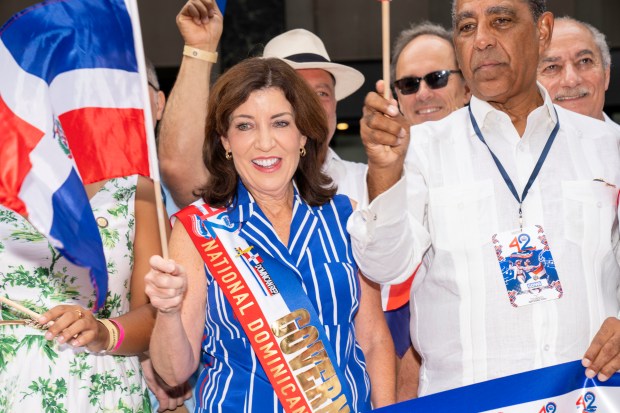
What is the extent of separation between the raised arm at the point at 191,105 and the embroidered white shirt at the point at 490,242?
0.82 meters

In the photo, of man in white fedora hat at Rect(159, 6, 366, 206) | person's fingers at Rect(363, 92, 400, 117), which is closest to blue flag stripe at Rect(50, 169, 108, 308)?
man in white fedora hat at Rect(159, 6, 366, 206)

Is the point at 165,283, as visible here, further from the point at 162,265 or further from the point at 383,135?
the point at 383,135

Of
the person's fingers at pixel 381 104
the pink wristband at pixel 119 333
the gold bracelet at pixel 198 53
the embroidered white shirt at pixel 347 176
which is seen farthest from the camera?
the embroidered white shirt at pixel 347 176

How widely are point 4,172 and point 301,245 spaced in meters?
0.95

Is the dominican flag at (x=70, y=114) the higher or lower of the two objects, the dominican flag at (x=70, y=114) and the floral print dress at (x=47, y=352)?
the higher

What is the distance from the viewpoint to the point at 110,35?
3.12 metres

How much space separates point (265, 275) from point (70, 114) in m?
0.76

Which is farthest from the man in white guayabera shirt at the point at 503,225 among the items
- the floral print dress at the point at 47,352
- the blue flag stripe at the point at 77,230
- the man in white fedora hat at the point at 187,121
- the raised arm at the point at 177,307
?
the floral print dress at the point at 47,352

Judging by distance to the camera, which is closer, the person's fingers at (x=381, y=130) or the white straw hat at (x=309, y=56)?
the person's fingers at (x=381, y=130)

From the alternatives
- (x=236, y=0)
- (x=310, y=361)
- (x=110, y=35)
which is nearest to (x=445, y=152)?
(x=310, y=361)

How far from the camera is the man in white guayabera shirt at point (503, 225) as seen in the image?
308 centimetres

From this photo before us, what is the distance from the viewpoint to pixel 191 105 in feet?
12.1

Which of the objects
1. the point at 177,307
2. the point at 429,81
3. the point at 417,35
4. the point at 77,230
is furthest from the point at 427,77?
the point at 77,230

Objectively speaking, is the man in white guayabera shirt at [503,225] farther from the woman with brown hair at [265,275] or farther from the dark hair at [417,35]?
the dark hair at [417,35]
